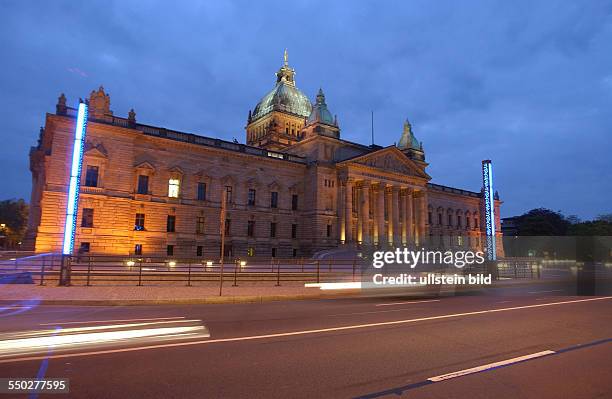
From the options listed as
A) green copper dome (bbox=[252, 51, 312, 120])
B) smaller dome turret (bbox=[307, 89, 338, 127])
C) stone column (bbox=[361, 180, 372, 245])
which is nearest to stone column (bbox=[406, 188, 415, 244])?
stone column (bbox=[361, 180, 372, 245])

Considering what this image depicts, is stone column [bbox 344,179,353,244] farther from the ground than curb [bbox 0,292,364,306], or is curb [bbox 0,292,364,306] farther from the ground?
stone column [bbox 344,179,353,244]

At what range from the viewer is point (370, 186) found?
203ft

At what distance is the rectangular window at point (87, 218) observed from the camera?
39.7 m

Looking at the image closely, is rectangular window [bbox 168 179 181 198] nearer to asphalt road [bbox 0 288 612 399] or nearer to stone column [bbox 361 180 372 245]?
stone column [bbox 361 180 372 245]

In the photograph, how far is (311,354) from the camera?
6.96 meters

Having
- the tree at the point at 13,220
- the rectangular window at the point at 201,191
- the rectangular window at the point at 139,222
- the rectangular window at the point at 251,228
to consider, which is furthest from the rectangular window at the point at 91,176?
the tree at the point at 13,220

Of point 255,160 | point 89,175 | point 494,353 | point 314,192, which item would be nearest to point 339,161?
point 314,192

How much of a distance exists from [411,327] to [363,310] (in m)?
3.56

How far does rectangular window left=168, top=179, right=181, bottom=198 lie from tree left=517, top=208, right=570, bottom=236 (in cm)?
10171

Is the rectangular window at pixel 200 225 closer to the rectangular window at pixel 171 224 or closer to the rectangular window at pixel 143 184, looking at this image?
the rectangular window at pixel 171 224

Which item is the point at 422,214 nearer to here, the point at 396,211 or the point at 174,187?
the point at 396,211

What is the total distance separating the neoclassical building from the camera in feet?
132

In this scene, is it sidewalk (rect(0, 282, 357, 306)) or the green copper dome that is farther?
the green copper dome

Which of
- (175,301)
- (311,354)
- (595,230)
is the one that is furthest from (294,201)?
(595,230)
